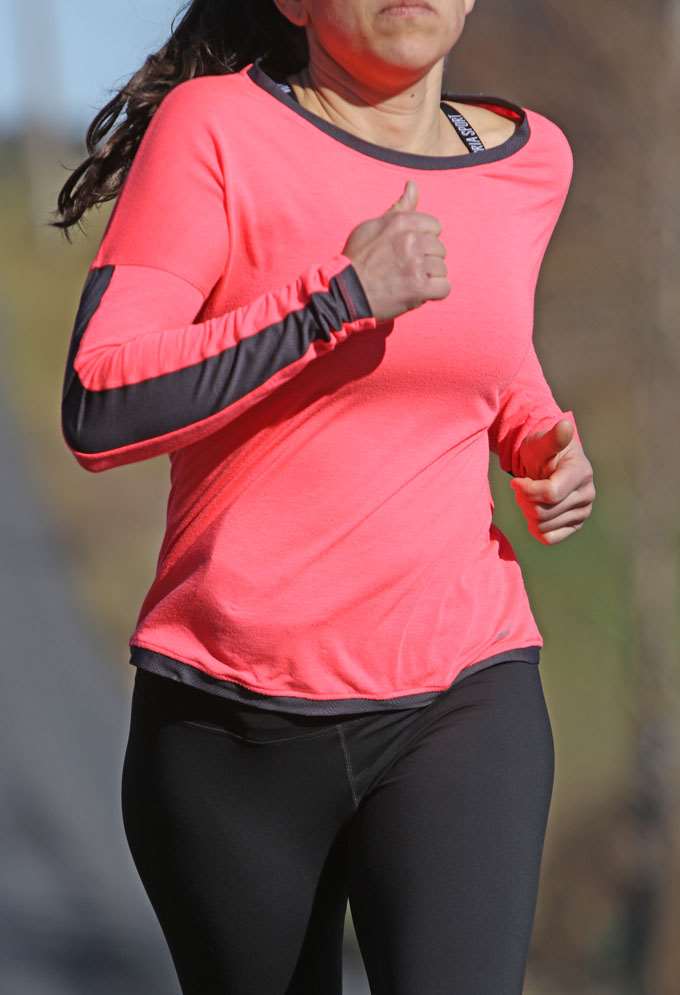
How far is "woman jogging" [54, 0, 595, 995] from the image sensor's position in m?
1.75

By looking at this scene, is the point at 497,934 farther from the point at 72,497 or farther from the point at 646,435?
the point at 72,497

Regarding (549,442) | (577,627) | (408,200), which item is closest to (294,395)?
(408,200)

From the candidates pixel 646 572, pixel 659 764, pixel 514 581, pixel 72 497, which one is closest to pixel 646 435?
pixel 646 572

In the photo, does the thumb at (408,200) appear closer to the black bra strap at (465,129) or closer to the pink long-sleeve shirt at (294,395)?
the pink long-sleeve shirt at (294,395)

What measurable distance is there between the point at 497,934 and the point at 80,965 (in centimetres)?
394

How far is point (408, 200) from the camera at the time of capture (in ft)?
5.77

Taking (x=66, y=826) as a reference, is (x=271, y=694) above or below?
above

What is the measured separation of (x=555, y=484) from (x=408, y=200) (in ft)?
1.53

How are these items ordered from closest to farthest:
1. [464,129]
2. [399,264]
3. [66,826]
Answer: [399,264]
[464,129]
[66,826]

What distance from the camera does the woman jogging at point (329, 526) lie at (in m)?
1.75

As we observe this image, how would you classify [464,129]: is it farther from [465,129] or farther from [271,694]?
[271,694]

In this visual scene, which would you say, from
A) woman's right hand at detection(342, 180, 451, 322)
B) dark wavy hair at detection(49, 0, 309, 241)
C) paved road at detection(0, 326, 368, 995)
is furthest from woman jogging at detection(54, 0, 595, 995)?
paved road at detection(0, 326, 368, 995)

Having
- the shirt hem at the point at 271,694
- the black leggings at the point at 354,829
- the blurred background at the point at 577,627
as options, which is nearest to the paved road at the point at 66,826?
the blurred background at the point at 577,627

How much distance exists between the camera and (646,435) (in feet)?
22.4
